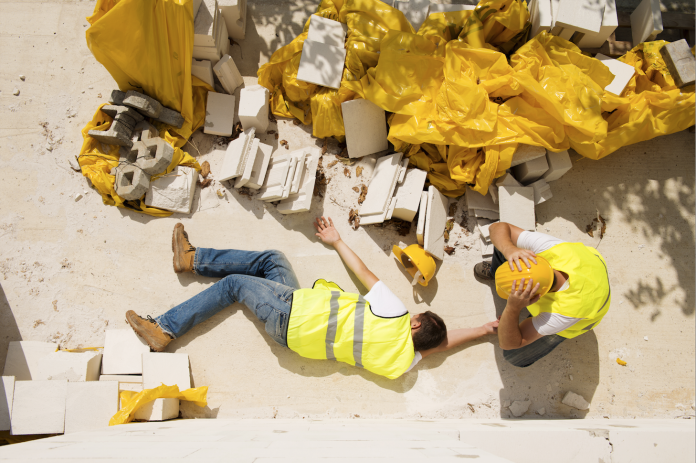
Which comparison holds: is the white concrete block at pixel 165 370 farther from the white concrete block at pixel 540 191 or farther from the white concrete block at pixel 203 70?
the white concrete block at pixel 540 191

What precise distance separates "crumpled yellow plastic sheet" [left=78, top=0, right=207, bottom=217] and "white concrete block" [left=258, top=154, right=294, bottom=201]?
2.31 feet

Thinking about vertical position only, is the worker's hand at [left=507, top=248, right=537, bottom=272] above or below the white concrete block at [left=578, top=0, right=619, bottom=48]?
below

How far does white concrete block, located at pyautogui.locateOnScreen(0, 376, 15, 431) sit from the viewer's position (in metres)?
3.10

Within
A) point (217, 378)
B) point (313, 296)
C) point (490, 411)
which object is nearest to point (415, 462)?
point (313, 296)

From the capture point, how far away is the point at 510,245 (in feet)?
9.43

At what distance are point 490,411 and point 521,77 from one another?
2822 millimetres

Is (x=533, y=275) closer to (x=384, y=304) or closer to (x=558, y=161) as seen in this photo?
(x=384, y=304)

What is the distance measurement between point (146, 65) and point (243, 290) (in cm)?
211

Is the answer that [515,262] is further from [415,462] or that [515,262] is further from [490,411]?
[490,411]

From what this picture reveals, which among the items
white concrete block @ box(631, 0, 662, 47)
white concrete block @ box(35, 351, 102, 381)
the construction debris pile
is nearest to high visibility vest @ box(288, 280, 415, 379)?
the construction debris pile

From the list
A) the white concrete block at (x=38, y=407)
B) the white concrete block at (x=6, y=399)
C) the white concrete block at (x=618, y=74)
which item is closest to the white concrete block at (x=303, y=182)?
the white concrete block at (x=38, y=407)

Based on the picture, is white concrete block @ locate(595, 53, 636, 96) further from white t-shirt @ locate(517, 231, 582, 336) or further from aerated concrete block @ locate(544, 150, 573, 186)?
white t-shirt @ locate(517, 231, 582, 336)

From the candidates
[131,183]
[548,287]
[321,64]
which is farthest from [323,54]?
[548,287]

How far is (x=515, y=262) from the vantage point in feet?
8.51
